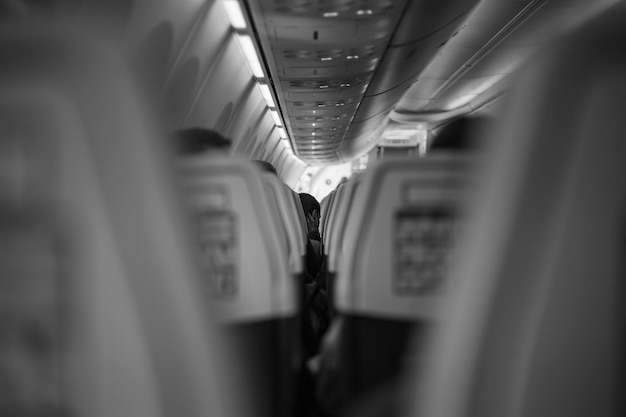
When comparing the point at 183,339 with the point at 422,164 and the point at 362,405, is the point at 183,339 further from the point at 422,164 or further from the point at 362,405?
the point at 362,405

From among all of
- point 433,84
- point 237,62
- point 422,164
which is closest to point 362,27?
point 237,62

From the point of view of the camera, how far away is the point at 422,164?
1565mm

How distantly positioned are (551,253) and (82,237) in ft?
2.62

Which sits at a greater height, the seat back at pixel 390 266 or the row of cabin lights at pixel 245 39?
the row of cabin lights at pixel 245 39

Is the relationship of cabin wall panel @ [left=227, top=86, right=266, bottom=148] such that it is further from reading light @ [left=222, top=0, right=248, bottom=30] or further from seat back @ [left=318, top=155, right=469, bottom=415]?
seat back @ [left=318, top=155, right=469, bottom=415]

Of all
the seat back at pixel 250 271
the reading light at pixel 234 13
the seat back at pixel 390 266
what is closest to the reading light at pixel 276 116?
the reading light at pixel 234 13

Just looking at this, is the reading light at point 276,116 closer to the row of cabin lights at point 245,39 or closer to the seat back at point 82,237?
the row of cabin lights at point 245,39

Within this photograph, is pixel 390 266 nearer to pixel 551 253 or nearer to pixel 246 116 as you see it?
pixel 551 253

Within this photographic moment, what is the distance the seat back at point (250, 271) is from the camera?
1.35m

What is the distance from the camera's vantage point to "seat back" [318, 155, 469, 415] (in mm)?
1516

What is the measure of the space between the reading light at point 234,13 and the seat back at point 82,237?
4413 millimetres

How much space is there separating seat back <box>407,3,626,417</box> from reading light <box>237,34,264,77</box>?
5379mm

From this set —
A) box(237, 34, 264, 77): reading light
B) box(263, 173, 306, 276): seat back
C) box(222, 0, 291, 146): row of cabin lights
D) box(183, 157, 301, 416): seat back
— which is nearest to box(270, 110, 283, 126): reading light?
box(222, 0, 291, 146): row of cabin lights

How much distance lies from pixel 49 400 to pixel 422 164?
1.12 m
